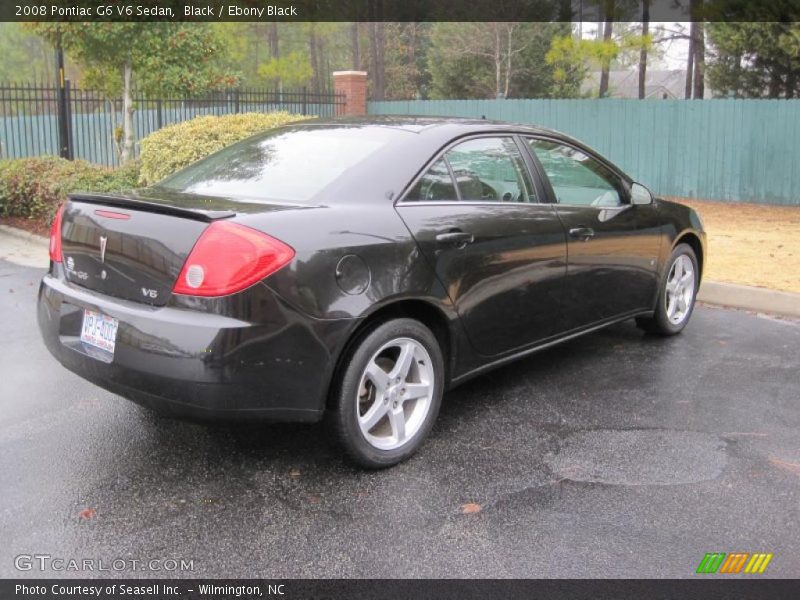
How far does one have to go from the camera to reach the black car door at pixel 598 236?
4.75 meters

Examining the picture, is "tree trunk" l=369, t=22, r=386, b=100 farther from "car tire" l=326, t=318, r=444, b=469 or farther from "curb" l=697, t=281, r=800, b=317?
"car tire" l=326, t=318, r=444, b=469

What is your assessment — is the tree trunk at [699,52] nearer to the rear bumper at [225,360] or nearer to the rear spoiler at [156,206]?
the rear spoiler at [156,206]

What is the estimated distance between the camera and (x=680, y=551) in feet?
10.0

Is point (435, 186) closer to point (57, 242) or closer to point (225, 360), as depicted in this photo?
point (225, 360)

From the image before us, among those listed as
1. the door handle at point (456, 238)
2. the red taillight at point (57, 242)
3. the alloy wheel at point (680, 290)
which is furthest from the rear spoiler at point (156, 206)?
the alloy wheel at point (680, 290)

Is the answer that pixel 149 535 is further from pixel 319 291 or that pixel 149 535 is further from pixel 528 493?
pixel 528 493

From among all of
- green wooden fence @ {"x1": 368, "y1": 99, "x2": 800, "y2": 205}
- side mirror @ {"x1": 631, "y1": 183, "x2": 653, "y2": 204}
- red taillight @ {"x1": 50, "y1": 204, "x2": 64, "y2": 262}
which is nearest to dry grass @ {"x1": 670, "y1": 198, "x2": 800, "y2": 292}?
green wooden fence @ {"x1": 368, "y1": 99, "x2": 800, "y2": 205}

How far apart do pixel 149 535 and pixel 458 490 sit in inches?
51.5

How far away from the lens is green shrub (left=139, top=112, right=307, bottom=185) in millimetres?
10110

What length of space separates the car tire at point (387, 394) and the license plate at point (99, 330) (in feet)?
3.16

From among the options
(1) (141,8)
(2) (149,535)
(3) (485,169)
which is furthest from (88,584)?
(1) (141,8)

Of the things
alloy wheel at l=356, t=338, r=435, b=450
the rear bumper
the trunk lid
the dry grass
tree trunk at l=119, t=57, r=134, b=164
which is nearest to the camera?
the rear bumper

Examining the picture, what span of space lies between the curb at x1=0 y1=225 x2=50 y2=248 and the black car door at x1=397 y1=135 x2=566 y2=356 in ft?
23.8

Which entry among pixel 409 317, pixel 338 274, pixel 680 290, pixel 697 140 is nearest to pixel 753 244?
pixel 680 290
